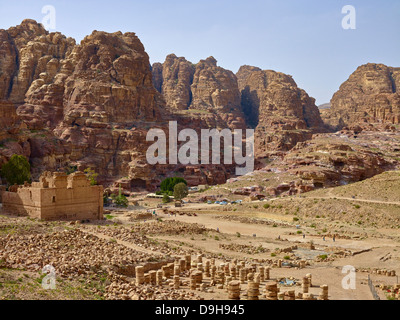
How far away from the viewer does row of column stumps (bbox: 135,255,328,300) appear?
2422cm

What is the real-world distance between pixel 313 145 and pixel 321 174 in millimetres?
20477

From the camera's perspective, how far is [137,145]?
118m

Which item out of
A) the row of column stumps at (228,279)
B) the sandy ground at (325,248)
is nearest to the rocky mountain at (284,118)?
the sandy ground at (325,248)

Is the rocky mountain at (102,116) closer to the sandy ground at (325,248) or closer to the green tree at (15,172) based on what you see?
the green tree at (15,172)

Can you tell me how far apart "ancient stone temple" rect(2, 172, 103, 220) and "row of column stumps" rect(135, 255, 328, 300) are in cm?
1800

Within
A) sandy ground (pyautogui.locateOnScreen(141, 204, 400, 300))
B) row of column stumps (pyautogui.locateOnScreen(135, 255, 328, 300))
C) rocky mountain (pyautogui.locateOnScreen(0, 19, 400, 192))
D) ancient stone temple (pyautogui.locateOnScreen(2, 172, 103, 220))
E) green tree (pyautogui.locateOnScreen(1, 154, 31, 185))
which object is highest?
rocky mountain (pyautogui.locateOnScreen(0, 19, 400, 192))

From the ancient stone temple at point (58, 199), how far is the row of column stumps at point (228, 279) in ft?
59.1

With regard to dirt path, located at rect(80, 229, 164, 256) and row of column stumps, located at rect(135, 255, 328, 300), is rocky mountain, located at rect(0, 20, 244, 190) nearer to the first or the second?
dirt path, located at rect(80, 229, 164, 256)

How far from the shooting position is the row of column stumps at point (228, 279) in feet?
79.5

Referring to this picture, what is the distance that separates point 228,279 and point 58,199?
79.7 ft

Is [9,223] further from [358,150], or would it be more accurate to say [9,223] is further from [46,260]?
[358,150]

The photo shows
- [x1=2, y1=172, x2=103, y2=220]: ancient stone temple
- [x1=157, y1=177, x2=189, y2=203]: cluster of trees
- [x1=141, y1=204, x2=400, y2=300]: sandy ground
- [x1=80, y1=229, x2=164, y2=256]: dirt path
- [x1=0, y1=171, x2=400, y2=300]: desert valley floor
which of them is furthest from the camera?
[x1=157, y1=177, x2=189, y2=203]: cluster of trees

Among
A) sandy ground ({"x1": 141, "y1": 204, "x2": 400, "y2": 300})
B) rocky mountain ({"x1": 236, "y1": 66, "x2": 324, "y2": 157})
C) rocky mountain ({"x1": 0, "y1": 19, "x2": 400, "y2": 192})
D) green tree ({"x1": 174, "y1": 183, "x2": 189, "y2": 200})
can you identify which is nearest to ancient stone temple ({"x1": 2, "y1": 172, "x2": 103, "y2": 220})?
sandy ground ({"x1": 141, "y1": 204, "x2": 400, "y2": 300})

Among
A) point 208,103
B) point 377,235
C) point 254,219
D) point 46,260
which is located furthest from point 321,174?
point 208,103
